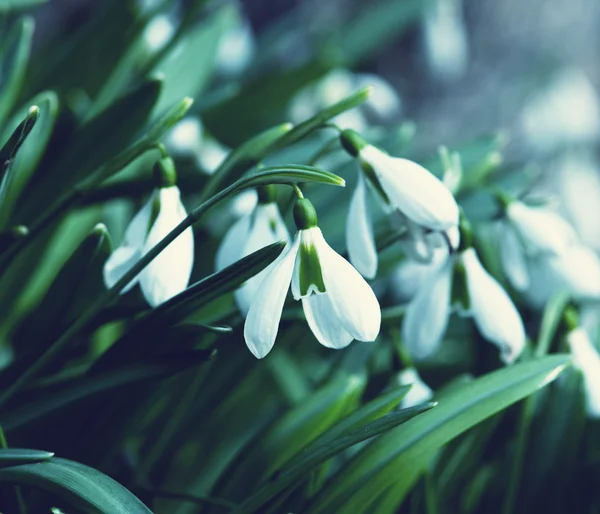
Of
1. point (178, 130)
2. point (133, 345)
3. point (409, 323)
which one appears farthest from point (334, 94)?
point (133, 345)

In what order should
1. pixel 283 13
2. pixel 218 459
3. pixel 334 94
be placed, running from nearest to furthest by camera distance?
pixel 218 459
pixel 334 94
pixel 283 13

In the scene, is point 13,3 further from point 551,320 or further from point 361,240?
point 551,320

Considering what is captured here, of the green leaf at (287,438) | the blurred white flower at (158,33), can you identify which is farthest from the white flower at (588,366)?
the blurred white flower at (158,33)

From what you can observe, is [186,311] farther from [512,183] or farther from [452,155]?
[512,183]

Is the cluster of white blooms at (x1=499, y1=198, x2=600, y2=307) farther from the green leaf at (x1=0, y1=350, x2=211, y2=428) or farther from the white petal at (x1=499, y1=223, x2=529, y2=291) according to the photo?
the green leaf at (x1=0, y1=350, x2=211, y2=428)

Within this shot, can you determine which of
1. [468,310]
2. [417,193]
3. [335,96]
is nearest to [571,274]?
[468,310]

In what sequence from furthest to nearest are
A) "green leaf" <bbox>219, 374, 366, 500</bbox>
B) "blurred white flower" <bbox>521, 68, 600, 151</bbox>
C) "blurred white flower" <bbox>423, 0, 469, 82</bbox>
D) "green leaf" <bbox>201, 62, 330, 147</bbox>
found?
"blurred white flower" <bbox>521, 68, 600, 151</bbox>, "blurred white flower" <bbox>423, 0, 469, 82</bbox>, "green leaf" <bbox>201, 62, 330, 147</bbox>, "green leaf" <bbox>219, 374, 366, 500</bbox>

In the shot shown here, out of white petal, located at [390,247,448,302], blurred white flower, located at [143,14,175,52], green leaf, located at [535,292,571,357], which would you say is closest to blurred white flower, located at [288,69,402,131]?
blurred white flower, located at [143,14,175,52]
